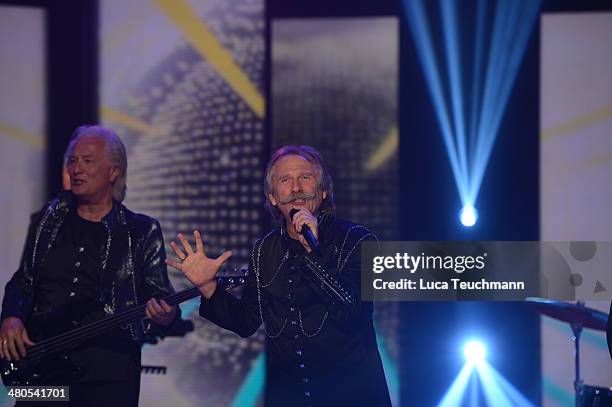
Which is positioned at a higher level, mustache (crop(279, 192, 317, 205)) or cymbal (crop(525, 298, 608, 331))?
mustache (crop(279, 192, 317, 205))

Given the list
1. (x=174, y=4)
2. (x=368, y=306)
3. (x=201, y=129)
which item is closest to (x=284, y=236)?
(x=368, y=306)

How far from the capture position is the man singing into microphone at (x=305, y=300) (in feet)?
9.26

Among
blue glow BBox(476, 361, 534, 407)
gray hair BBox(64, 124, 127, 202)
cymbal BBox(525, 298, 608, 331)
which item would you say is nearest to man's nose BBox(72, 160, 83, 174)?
gray hair BBox(64, 124, 127, 202)

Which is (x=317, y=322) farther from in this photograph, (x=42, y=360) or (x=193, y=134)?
(x=193, y=134)

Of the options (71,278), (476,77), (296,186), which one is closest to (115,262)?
(71,278)

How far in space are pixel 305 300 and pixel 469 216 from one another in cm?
199

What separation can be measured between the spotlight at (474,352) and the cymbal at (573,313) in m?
0.60

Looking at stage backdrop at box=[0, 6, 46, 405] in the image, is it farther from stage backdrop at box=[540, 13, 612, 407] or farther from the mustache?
stage backdrop at box=[540, 13, 612, 407]

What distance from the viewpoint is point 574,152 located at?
471 cm

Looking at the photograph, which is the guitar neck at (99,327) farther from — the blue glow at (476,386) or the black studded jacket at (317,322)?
the blue glow at (476,386)

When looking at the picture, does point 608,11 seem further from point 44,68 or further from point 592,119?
point 44,68

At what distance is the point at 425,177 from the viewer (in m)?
4.73

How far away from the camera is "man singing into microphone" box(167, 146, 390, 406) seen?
282cm

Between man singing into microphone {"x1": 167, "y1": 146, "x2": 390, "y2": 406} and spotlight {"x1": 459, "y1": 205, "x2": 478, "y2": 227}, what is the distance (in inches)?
67.8
